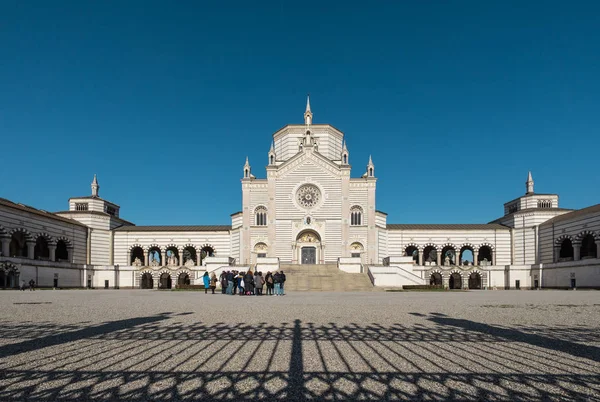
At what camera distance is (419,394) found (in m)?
5.74

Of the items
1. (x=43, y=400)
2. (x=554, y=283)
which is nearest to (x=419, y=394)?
(x=43, y=400)

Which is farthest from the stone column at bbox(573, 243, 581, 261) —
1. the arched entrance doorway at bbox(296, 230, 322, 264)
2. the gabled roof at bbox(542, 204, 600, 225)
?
the arched entrance doorway at bbox(296, 230, 322, 264)

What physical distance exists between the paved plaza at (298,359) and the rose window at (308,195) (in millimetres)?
43792

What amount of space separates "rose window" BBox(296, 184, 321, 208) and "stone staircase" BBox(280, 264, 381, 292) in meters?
9.13

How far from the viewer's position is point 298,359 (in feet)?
25.2

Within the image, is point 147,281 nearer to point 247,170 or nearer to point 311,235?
point 247,170

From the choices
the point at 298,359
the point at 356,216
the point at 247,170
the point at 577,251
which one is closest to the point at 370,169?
the point at 356,216

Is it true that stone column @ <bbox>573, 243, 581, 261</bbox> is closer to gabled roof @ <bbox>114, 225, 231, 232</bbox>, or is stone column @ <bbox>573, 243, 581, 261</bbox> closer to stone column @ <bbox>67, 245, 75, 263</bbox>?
gabled roof @ <bbox>114, 225, 231, 232</bbox>

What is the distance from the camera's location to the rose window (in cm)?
5681

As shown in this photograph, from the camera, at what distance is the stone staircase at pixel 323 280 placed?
38125 mm

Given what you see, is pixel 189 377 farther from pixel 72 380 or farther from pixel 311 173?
pixel 311 173

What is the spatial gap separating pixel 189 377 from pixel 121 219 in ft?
204

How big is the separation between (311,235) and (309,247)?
1.34 meters

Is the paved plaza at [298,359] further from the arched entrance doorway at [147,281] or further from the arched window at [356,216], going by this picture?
the arched entrance doorway at [147,281]
